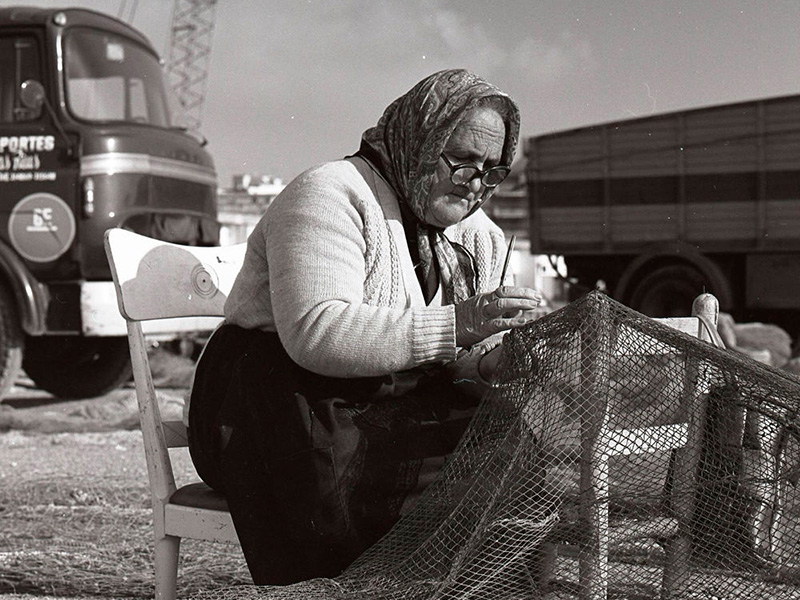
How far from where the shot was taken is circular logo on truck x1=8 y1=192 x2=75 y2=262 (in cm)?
705

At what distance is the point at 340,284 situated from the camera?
1934 millimetres

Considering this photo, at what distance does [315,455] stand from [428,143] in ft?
2.14

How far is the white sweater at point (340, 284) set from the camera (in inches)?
74.2

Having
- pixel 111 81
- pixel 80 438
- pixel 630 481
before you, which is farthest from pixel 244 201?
pixel 630 481

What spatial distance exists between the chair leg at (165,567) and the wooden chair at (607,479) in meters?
0.88

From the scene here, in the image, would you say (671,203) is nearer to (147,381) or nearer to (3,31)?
(3,31)

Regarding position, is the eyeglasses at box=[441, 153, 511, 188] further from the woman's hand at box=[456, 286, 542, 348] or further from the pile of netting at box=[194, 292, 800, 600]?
the pile of netting at box=[194, 292, 800, 600]

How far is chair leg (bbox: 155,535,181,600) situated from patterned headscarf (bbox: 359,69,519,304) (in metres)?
0.75

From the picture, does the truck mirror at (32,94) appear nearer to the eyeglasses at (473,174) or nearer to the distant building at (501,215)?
the distant building at (501,215)

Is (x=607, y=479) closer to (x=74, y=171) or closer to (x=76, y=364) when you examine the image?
(x=74, y=171)

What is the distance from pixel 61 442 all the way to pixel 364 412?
170 inches

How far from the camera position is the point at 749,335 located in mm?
9094

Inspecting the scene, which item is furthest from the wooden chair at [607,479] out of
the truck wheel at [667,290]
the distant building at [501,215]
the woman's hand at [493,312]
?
the distant building at [501,215]

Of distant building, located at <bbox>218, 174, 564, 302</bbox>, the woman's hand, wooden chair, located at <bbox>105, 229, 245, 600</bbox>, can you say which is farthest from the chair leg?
distant building, located at <bbox>218, 174, 564, 302</bbox>
